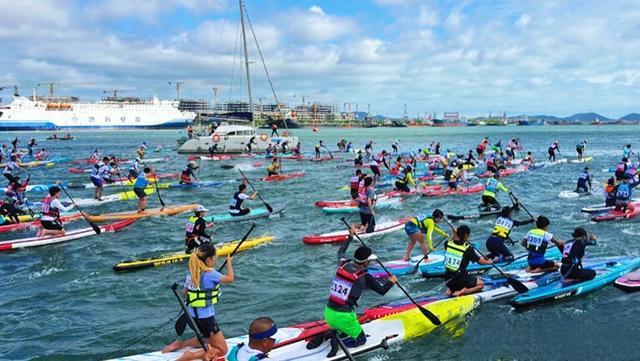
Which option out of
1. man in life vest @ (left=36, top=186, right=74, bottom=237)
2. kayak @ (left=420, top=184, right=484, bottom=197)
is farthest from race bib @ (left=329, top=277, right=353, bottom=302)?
kayak @ (left=420, top=184, right=484, bottom=197)

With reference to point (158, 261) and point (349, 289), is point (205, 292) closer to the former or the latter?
point (349, 289)

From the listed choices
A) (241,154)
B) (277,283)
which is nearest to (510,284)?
(277,283)

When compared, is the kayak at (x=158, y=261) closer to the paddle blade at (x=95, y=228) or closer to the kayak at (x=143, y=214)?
the paddle blade at (x=95, y=228)

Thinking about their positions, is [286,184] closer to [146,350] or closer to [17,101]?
[146,350]

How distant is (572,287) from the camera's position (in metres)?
11.9

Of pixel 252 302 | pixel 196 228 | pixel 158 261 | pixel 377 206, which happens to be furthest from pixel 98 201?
pixel 252 302

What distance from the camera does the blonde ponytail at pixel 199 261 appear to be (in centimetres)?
Result: 735

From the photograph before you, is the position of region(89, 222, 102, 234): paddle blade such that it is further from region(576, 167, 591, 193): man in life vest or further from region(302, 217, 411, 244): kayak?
region(576, 167, 591, 193): man in life vest

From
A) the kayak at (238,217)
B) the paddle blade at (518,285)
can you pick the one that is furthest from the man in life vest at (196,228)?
the paddle blade at (518,285)

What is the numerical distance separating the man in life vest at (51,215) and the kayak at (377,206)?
10805 millimetres

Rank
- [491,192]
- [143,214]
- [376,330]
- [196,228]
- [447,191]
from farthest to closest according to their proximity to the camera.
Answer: [447,191] < [143,214] < [491,192] < [196,228] < [376,330]

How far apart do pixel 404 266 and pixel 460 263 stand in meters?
3.37

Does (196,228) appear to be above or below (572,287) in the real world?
above

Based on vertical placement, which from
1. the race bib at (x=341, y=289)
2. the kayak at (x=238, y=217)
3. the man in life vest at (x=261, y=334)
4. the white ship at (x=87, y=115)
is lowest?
the kayak at (x=238, y=217)
